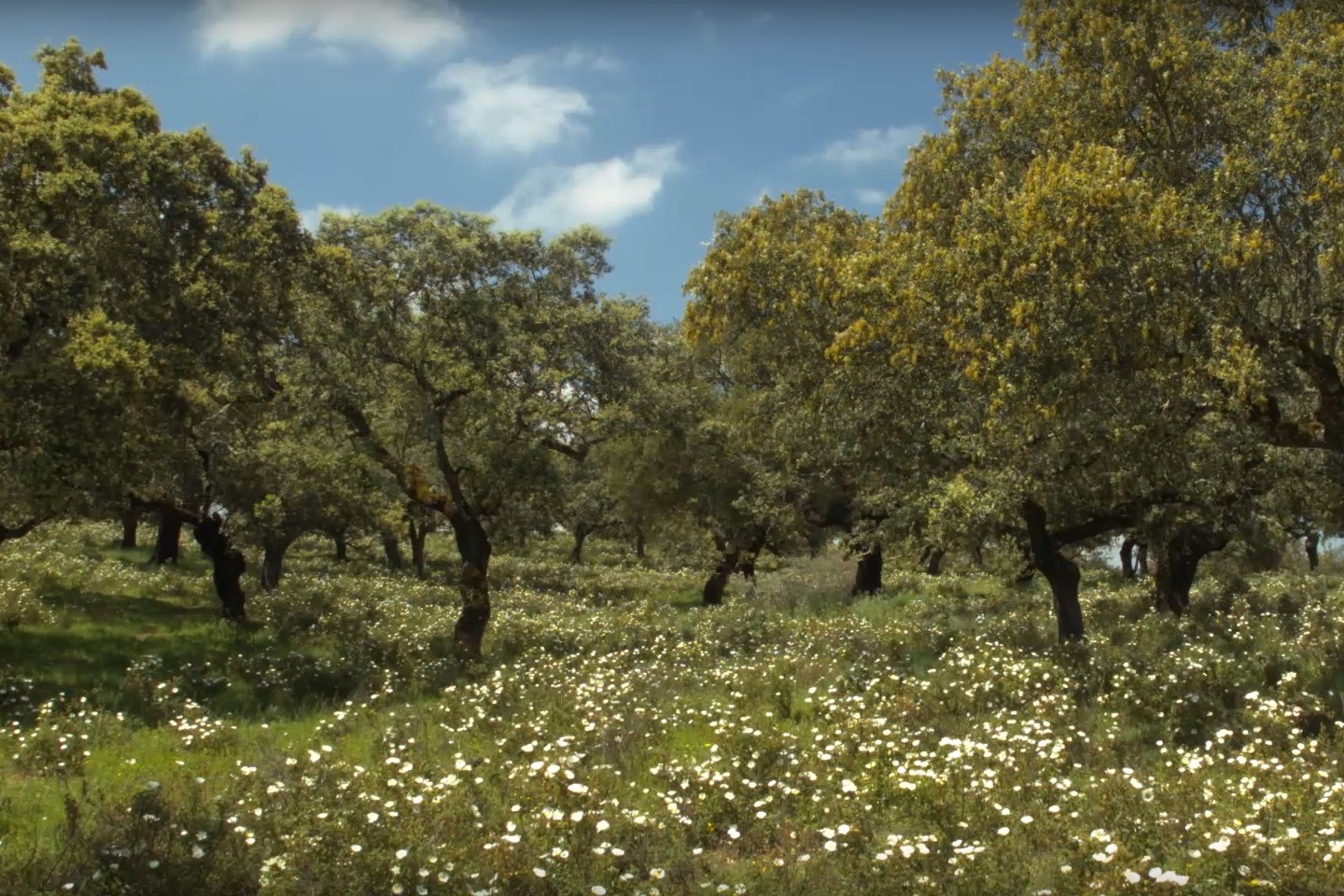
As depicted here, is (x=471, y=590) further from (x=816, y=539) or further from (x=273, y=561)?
(x=816, y=539)

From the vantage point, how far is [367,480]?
19.5 metres

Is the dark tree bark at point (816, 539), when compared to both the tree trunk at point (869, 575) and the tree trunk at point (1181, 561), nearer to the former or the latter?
the tree trunk at point (869, 575)

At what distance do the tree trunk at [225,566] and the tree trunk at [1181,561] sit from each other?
822 inches

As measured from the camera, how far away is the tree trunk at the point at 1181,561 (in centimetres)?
2284

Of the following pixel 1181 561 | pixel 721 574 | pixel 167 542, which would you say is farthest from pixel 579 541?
pixel 1181 561

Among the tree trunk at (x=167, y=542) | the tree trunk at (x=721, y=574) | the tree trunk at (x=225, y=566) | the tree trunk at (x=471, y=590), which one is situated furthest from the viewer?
the tree trunk at (x=721, y=574)

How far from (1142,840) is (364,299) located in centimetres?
1572

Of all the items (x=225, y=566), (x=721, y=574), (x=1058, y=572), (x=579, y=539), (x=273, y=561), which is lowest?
(x=273, y=561)

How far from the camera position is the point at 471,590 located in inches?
755

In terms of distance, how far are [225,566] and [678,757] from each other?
1521 centimetres

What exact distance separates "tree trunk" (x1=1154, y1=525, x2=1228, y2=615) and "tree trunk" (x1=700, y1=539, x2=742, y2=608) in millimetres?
13790

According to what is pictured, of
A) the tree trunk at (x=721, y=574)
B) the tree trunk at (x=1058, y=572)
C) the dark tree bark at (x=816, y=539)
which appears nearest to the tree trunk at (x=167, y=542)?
the tree trunk at (x=721, y=574)

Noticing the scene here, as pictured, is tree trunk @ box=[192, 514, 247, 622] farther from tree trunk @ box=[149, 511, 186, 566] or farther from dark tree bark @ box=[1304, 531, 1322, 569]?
dark tree bark @ box=[1304, 531, 1322, 569]

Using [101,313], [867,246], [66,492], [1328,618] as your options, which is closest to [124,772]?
[66,492]
